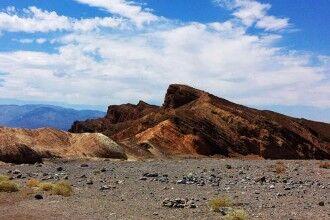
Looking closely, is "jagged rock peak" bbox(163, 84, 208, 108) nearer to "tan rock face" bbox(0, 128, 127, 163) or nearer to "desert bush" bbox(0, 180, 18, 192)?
"tan rock face" bbox(0, 128, 127, 163)

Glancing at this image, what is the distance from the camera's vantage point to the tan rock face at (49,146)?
1612 inches

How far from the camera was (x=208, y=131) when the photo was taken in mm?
69562

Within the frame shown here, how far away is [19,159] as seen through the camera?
40.6m

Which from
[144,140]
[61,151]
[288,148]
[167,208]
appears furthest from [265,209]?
[288,148]

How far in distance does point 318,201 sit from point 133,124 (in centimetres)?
5101

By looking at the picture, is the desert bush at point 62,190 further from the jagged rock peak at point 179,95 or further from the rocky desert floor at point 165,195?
the jagged rock peak at point 179,95

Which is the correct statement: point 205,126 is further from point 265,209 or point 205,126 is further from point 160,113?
point 265,209

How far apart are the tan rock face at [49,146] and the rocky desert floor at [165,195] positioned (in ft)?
19.7

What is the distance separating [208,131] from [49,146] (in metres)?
27.4

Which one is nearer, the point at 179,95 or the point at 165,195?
the point at 165,195

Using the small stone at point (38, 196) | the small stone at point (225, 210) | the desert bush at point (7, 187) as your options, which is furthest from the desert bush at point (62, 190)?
the small stone at point (225, 210)

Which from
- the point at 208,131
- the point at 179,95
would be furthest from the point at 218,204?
the point at 179,95

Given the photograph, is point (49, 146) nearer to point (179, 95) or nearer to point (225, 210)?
point (225, 210)

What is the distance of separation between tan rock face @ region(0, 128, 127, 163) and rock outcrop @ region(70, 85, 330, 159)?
4.09 m
